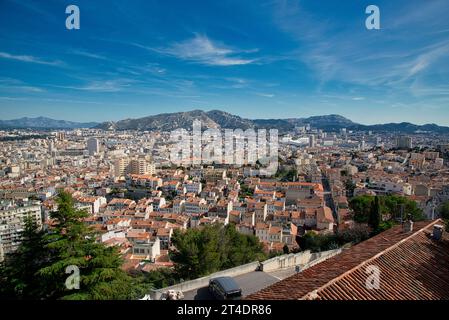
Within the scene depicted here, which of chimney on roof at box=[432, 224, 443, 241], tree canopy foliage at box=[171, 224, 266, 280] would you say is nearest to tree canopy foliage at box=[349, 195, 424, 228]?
tree canopy foliage at box=[171, 224, 266, 280]

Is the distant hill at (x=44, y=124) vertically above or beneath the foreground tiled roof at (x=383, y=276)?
above

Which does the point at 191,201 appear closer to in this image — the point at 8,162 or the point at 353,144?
the point at 8,162

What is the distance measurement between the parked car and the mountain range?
8808cm

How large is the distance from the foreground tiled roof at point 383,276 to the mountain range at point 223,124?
8946 cm

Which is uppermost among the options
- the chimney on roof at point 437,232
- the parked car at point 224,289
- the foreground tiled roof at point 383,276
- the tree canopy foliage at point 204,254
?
the chimney on roof at point 437,232

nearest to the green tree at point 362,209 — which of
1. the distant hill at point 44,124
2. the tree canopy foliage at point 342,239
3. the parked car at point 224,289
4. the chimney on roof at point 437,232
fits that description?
the tree canopy foliage at point 342,239

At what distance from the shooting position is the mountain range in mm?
100688

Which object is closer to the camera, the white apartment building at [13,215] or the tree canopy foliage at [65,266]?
the tree canopy foliage at [65,266]

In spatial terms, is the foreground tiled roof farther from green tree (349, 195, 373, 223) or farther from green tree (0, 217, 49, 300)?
green tree (349, 195, 373, 223)

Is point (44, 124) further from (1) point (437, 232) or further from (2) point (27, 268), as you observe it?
(1) point (437, 232)

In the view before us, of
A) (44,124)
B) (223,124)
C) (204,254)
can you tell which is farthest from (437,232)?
(44,124)

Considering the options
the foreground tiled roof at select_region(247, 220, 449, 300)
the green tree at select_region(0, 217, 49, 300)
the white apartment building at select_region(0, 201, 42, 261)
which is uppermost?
the foreground tiled roof at select_region(247, 220, 449, 300)

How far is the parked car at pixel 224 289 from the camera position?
4.79 meters

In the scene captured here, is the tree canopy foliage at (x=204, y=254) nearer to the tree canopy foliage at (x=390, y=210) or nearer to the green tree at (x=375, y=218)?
the green tree at (x=375, y=218)
